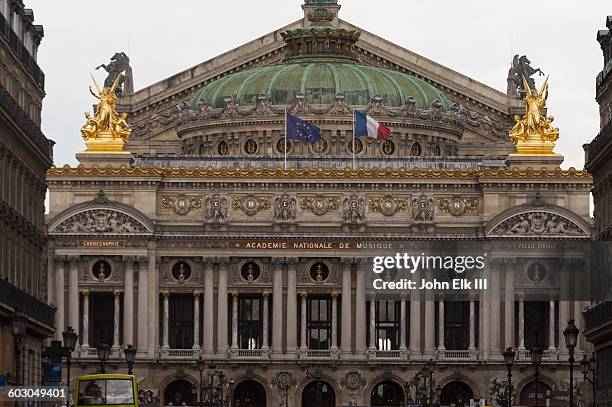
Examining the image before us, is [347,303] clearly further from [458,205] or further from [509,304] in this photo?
[509,304]

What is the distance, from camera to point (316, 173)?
618 feet

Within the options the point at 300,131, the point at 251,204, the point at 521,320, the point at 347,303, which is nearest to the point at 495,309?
the point at 521,320

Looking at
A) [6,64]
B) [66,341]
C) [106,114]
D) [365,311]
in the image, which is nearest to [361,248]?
[365,311]

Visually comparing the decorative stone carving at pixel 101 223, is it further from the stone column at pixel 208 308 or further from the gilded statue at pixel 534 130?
the gilded statue at pixel 534 130

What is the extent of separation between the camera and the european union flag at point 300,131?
19138 cm

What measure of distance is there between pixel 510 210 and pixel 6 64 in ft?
254

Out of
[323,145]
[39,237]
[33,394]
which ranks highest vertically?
[323,145]

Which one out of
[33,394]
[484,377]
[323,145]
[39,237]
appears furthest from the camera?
[323,145]

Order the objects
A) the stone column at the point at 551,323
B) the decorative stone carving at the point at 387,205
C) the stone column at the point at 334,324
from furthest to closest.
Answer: the decorative stone carving at the point at 387,205, the stone column at the point at 334,324, the stone column at the point at 551,323

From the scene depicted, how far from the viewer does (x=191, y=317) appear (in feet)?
623

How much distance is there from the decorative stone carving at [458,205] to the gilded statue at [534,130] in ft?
19.3

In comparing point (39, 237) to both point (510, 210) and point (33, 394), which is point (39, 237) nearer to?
point (33, 394)

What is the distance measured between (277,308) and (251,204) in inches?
295

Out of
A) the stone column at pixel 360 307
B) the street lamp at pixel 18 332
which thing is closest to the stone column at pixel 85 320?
the stone column at pixel 360 307
